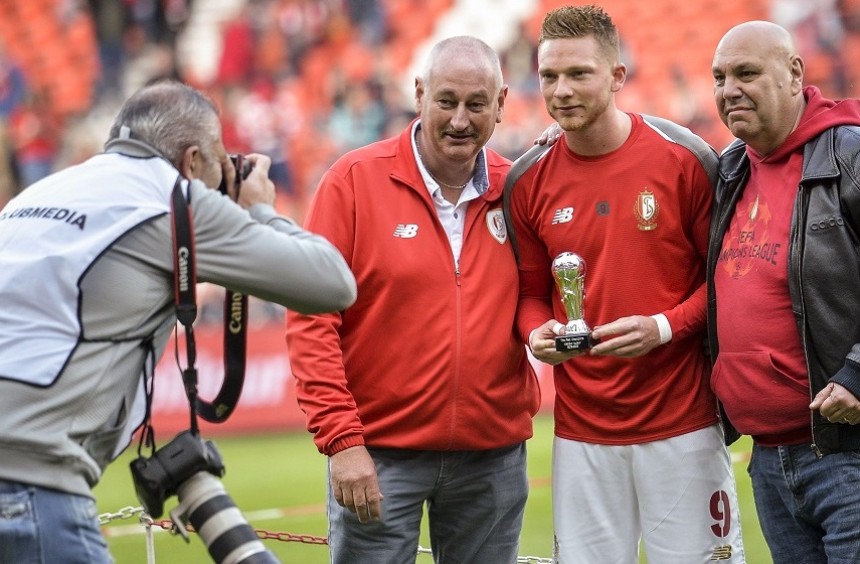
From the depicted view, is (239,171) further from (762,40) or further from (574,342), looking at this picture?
(762,40)

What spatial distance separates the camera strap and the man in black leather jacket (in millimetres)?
1559

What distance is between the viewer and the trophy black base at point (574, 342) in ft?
13.1

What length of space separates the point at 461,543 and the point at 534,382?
64cm

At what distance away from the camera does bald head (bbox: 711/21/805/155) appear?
3.96 metres

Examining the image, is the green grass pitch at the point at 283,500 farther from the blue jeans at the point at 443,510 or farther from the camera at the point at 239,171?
the camera at the point at 239,171

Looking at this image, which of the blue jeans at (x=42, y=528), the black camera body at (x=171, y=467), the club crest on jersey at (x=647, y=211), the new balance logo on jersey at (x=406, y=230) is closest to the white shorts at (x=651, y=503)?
the club crest on jersey at (x=647, y=211)

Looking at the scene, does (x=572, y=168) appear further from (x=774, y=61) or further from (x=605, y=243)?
(x=774, y=61)

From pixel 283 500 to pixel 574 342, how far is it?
6.17 m

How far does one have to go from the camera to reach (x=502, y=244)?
4.41 meters

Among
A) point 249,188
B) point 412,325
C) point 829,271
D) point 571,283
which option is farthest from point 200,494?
point 829,271

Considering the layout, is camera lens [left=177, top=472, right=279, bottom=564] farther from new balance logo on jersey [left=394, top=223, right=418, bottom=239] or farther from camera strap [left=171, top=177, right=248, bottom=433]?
new balance logo on jersey [left=394, top=223, right=418, bottom=239]

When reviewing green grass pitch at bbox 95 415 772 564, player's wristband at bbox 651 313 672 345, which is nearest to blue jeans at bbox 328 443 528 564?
player's wristband at bbox 651 313 672 345

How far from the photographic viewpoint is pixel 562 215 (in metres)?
4.29

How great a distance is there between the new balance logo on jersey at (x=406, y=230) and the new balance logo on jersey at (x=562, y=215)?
0.48m
